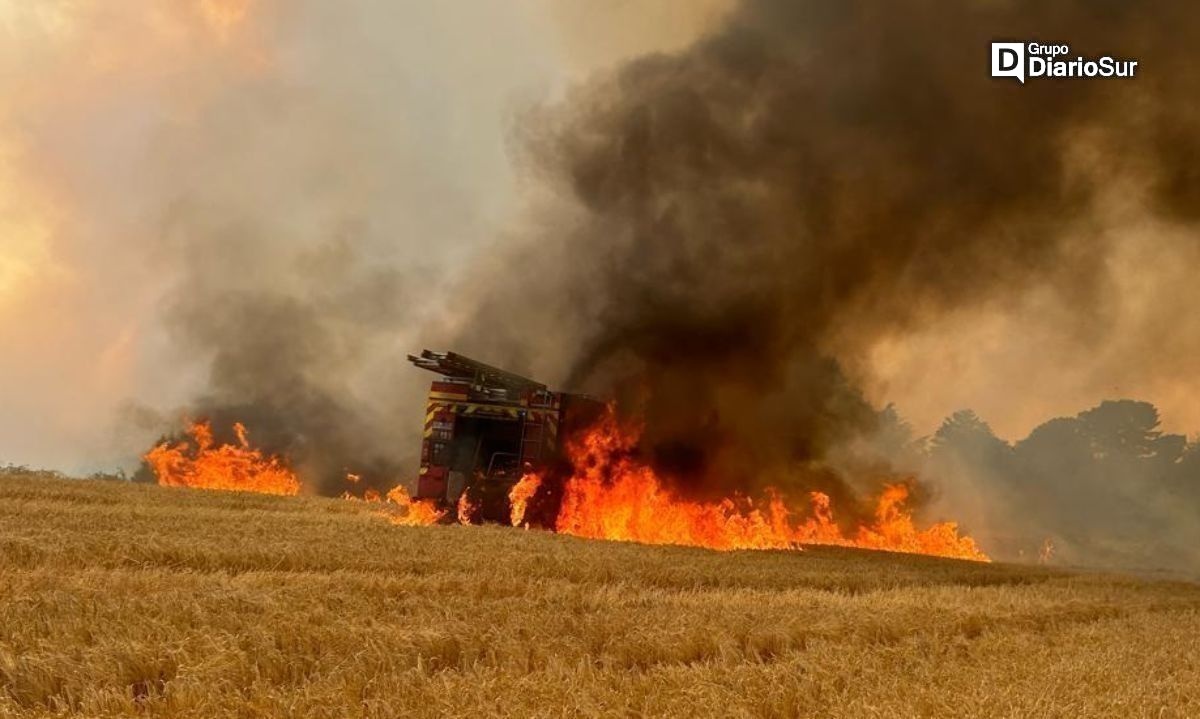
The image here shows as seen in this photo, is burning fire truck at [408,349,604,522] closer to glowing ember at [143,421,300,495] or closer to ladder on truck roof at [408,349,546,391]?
ladder on truck roof at [408,349,546,391]

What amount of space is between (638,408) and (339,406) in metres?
19.2

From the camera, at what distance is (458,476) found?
55.9 feet

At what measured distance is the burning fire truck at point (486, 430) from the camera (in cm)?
1614

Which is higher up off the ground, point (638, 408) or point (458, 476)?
point (638, 408)

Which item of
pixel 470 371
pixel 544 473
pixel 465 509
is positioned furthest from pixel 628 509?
pixel 470 371

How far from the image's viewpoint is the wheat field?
4.34 meters

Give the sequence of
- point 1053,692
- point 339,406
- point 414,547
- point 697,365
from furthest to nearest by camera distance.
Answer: point 339,406, point 697,365, point 414,547, point 1053,692

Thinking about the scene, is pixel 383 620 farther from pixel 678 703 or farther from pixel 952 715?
pixel 952 715

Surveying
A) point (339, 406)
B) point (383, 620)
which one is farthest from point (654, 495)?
point (339, 406)

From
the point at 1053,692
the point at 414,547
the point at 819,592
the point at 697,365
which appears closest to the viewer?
the point at 1053,692

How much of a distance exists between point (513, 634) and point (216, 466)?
77.2 feet

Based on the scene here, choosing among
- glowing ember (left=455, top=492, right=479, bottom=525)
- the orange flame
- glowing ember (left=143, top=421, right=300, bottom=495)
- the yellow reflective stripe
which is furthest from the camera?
glowing ember (left=143, top=421, right=300, bottom=495)

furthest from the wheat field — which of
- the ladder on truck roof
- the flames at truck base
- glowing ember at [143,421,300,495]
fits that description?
glowing ember at [143,421,300,495]

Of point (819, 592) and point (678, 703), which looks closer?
point (678, 703)
